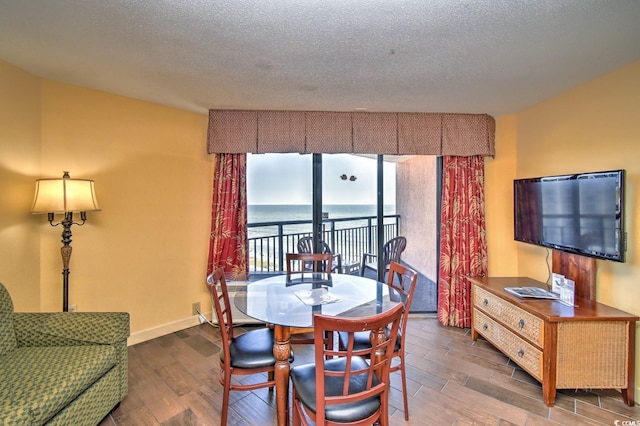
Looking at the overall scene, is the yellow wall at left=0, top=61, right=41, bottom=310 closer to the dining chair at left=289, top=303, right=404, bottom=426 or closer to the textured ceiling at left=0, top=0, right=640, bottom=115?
the textured ceiling at left=0, top=0, right=640, bottom=115

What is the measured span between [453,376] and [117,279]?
10.1 feet

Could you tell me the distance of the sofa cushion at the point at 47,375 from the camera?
142 centimetres

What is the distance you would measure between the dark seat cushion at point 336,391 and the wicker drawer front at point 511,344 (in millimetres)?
1428

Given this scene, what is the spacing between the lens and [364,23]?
165cm

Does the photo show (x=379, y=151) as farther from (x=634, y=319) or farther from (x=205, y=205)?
(x=634, y=319)

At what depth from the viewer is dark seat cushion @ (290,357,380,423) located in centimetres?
136

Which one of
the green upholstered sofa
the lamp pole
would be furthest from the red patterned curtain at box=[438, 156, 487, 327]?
the lamp pole

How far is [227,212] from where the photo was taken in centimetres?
332

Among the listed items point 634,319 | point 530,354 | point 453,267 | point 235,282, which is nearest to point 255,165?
point 235,282

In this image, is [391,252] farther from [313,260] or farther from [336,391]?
[336,391]

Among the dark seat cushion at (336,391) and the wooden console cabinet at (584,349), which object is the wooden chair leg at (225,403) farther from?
the wooden console cabinet at (584,349)

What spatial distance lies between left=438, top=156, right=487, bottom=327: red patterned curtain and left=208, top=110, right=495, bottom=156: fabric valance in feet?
0.65

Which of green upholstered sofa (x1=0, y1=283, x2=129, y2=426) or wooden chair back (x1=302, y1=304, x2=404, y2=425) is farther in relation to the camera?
Result: green upholstered sofa (x1=0, y1=283, x2=129, y2=426)

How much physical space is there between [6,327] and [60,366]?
20.0 inches
